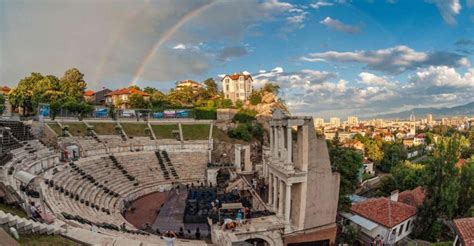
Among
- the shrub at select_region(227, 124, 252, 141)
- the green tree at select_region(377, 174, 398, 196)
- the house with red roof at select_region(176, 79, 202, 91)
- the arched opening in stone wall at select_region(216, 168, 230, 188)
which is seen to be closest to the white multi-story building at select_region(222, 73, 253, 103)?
the house with red roof at select_region(176, 79, 202, 91)

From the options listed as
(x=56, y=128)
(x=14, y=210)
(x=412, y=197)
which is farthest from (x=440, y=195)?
(x=56, y=128)

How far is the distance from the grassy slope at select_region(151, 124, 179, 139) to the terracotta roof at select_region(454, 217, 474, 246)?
47494 mm

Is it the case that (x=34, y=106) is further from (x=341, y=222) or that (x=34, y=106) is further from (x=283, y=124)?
(x=341, y=222)

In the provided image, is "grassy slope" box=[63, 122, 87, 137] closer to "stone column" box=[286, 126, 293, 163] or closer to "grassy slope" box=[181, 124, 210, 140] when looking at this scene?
"grassy slope" box=[181, 124, 210, 140]

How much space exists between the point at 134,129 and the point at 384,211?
153ft

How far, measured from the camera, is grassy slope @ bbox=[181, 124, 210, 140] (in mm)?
59625

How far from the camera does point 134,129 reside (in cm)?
5894

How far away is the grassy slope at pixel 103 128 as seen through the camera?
5405 centimetres

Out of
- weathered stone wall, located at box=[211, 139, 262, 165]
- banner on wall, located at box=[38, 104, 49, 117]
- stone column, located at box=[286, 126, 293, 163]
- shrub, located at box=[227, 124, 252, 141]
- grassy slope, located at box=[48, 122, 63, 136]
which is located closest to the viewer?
stone column, located at box=[286, 126, 293, 163]

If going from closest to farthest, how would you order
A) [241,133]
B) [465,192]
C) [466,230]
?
[466,230] < [465,192] < [241,133]

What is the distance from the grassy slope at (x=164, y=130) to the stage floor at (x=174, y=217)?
2034 cm

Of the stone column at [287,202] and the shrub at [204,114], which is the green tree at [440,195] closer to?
the stone column at [287,202]

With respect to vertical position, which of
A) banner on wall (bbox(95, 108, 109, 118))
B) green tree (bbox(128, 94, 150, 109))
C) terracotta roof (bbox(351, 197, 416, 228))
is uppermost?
green tree (bbox(128, 94, 150, 109))

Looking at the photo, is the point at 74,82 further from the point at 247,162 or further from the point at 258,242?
the point at 258,242
